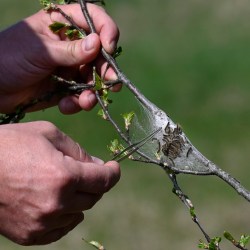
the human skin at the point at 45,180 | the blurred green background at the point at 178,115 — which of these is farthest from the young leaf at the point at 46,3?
the blurred green background at the point at 178,115

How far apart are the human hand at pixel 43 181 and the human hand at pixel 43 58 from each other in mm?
546

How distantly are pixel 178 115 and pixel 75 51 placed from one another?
4.78 m

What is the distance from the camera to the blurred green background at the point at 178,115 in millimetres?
6504

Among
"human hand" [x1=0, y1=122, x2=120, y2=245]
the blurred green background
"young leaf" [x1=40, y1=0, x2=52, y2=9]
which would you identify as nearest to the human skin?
"human hand" [x1=0, y1=122, x2=120, y2=245]

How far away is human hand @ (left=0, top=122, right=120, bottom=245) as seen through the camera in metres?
2.34

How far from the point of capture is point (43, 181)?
234 centimetres

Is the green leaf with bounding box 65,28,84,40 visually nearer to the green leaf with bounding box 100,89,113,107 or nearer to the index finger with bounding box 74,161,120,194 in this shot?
the green leaf with bounding box 100,89,113,107

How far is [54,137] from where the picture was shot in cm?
248

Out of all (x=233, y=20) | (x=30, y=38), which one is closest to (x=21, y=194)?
(x=30, y=38)

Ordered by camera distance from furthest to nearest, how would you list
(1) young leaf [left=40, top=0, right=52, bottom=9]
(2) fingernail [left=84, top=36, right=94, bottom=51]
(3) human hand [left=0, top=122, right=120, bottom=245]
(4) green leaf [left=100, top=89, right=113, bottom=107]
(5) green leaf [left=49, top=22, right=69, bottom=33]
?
(1) young leaf [left=40, top=0, right=52, bottom=9] < (5) green leaf [left=49, top=22, right=69, bottom=33] < (2) fingernail [left=84, top=36, right=94, bottom=51] < (4) green leaf [left=100, top=89, right=113, bottom=107] < (3) human hand [left=0, top=122, right=120, bottom=245]

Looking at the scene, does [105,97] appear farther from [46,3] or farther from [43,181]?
[46,3]

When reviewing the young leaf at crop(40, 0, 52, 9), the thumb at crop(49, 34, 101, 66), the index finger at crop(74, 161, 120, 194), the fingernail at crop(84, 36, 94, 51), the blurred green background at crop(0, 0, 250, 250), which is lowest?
the blurred green background at crop(0, 0, 250, 250)

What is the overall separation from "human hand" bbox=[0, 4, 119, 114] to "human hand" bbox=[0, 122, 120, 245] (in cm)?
55

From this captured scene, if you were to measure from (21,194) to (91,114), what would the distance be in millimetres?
5496
